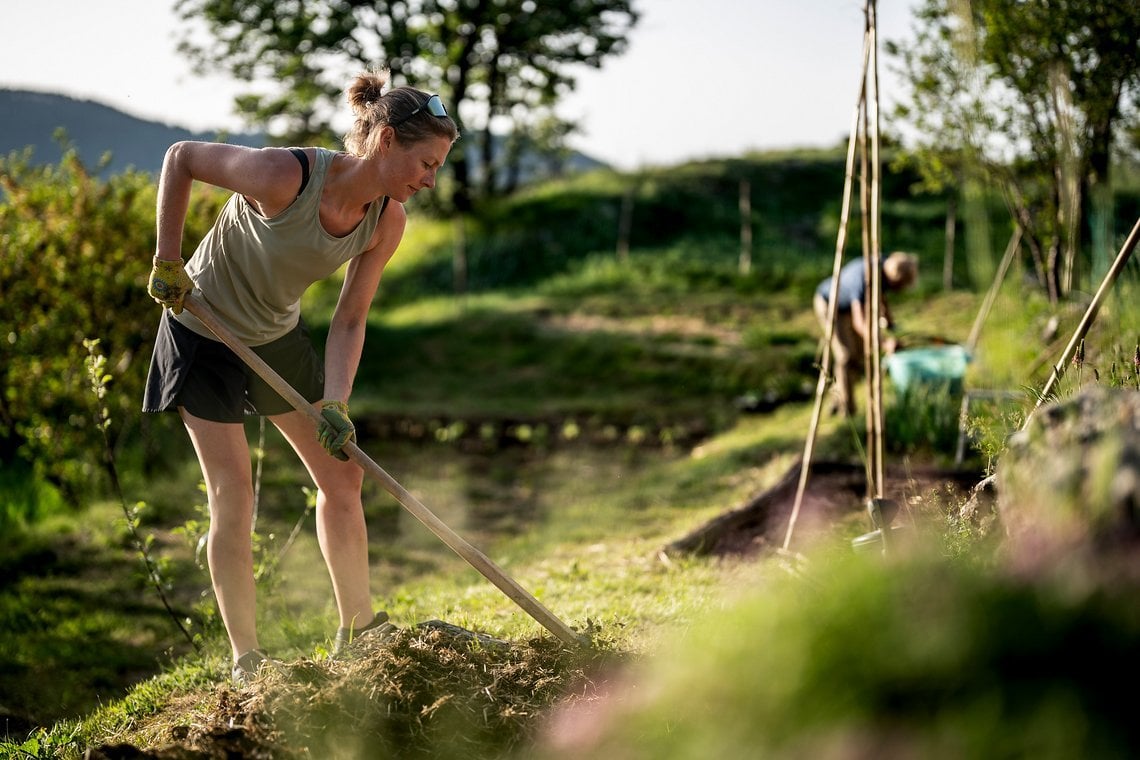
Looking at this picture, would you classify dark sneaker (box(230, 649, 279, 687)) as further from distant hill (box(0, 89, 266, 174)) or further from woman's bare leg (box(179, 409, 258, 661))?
distant hill (box(0, 89, 266, 174))

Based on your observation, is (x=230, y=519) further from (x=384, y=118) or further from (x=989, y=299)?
(x=989, y=299)

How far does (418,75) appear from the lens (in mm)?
18250

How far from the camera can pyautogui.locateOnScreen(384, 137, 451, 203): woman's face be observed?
2.58m

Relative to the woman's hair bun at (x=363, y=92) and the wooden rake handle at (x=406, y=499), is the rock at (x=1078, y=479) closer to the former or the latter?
the wooden rake handle at (x=406, y=499)

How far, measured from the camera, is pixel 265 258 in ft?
8.88

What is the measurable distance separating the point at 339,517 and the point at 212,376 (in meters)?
0.56

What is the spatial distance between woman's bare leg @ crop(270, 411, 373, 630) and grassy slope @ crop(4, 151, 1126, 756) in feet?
1.22

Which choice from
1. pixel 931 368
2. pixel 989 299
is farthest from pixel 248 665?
pixel 989 299

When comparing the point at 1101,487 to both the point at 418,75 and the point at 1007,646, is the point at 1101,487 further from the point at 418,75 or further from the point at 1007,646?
the point at 418,75

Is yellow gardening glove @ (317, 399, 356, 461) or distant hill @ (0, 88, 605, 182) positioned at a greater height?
distant hill @ (0, 88, 605, 182)

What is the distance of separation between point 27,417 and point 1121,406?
6.24 meters

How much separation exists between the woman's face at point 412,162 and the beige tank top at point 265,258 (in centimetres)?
18

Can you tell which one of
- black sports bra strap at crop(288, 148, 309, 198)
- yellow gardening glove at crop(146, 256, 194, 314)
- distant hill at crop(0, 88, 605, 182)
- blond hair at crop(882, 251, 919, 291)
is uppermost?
distant hill at crop(0, 88, 605, 182)

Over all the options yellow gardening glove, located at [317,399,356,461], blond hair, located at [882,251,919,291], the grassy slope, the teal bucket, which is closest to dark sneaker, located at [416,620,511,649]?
the grassy slope
